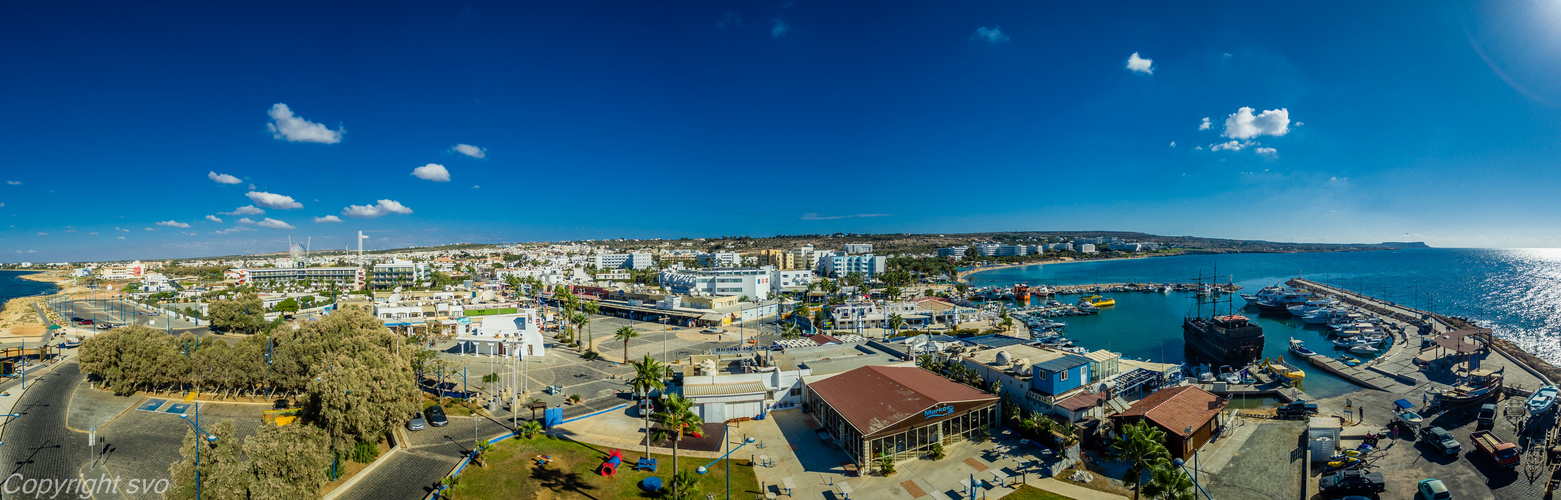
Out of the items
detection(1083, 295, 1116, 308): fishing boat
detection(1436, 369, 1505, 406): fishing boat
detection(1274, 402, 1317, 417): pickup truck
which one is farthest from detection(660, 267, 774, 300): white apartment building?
detection(1436, 369, 1505, 406): fishing boat

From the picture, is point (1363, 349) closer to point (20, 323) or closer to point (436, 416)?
point (436, 416)

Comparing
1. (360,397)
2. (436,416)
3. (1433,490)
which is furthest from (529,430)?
(1433,490)

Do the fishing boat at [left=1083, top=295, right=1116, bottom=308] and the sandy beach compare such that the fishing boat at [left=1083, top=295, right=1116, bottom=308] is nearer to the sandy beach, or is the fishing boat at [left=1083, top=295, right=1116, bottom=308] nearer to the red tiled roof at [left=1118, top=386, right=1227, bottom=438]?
the red tiled roof at [left=1118, top=386, right=1227, bottom=438]

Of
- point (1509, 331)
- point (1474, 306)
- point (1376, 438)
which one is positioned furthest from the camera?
point (1474, 306)

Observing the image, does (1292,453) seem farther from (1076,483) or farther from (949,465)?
(949,465)

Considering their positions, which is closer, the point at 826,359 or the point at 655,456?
the point at 655,456

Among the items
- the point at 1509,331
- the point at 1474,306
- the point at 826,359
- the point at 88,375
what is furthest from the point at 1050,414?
the point at 1474,306

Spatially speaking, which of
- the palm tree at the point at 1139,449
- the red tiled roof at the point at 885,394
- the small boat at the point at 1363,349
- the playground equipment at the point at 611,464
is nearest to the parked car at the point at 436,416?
the playground equipment at the point at 611,464
